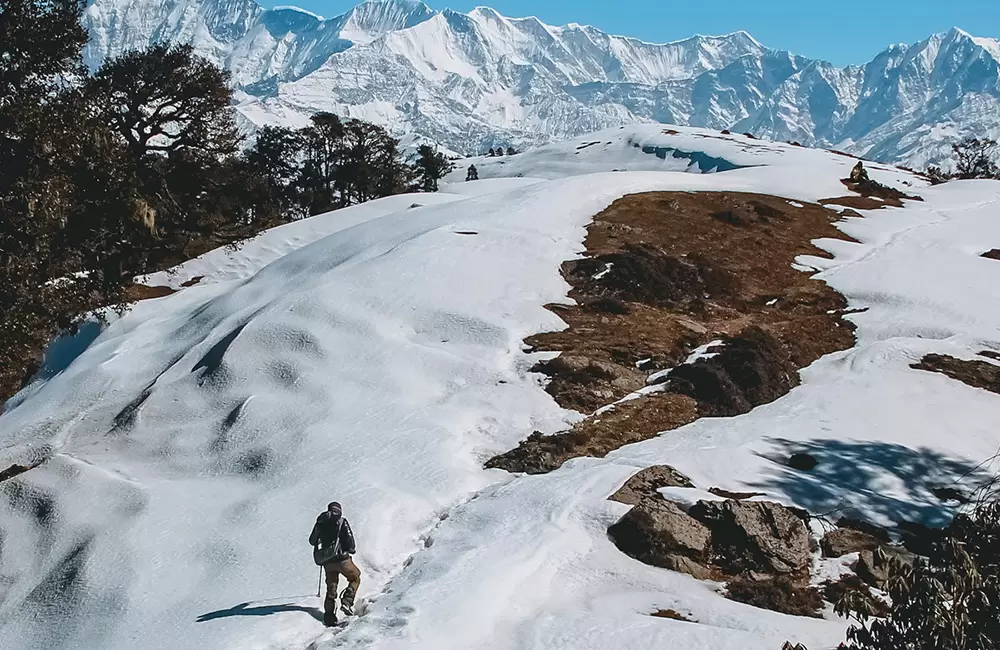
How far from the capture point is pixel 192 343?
95.0 feet

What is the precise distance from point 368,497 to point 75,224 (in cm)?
1664

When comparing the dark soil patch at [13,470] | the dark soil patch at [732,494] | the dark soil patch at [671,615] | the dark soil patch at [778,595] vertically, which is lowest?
the dark soil patch at [13,470]

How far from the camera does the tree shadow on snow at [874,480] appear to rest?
61.6 ft

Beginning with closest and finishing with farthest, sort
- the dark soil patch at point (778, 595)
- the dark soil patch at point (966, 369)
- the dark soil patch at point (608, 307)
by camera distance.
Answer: the dark soil patch at point (778, 595) → the dark soil patch at point (966, 369) → the dark soil patch at point (608, 307)

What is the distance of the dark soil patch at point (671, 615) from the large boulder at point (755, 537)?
237 cm

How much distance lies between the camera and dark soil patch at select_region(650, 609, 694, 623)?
45.8 feet

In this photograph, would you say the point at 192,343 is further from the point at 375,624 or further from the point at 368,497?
the point at 375,624

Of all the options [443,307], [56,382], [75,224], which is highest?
[75,224]

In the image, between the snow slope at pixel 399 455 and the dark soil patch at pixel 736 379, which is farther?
the dark soil patch at pixel 736 379

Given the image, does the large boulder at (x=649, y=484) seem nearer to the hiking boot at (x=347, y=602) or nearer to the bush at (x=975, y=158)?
the hiking boot at (x=347, y=602)

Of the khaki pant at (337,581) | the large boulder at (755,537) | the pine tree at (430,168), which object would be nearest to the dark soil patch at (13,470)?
the khaki pant at (337,581)

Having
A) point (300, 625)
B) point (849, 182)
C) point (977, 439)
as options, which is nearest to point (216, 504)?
point (300, 625)

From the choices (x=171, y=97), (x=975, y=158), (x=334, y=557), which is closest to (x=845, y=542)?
(x=334, y=557)

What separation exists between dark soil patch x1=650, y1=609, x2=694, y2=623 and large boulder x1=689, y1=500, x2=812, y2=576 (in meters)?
2.37
